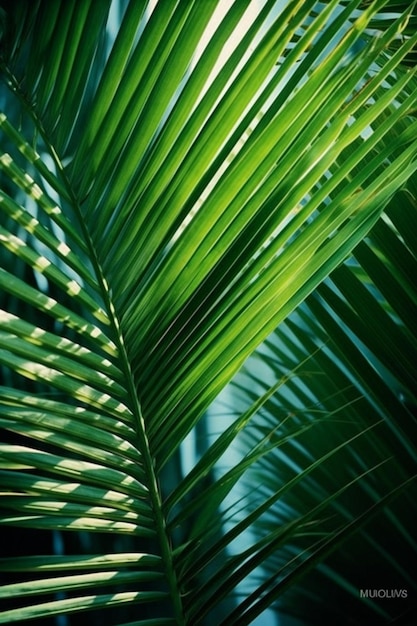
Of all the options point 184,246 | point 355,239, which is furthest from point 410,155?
point 184,246

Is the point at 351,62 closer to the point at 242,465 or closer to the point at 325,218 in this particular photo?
the point at 325,218

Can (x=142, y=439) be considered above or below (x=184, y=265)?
below

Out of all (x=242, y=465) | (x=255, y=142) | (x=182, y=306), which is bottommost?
(x=242, y=465)

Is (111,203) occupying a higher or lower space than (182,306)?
higher

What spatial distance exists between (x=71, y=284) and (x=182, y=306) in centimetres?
12

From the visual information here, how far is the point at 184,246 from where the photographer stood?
59 centimetres

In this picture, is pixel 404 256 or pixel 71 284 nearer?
pixel 71 284

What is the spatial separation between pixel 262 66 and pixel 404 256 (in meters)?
0.30

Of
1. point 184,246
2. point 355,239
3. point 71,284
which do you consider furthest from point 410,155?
→ point 71,284

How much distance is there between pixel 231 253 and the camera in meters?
0.57

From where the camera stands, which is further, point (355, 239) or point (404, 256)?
point (404, 256)

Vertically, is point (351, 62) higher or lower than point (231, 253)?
higher

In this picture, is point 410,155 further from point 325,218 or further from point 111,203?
point 111,203

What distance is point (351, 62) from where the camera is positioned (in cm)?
54
